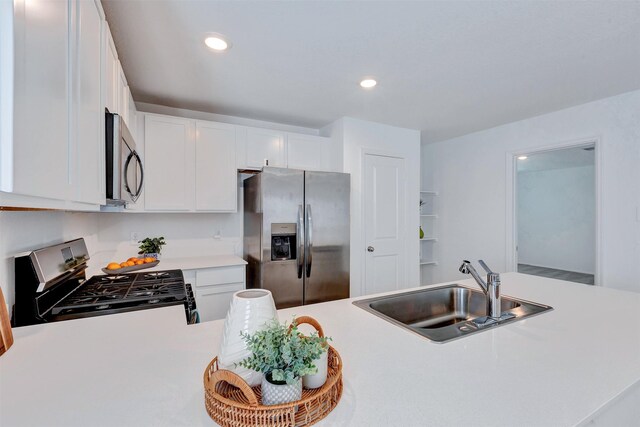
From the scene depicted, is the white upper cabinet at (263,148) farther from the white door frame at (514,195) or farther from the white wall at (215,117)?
the white door frame at (514,195)

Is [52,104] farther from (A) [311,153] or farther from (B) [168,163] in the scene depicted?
(A) [311,153]

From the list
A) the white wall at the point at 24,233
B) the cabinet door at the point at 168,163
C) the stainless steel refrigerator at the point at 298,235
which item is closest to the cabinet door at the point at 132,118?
the cabinet door at the point at 168,163

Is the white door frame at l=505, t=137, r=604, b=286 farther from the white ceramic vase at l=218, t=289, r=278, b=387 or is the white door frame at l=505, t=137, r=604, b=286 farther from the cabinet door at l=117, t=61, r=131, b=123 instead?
the cabinet door at l=117, t=61, r=131, b=123

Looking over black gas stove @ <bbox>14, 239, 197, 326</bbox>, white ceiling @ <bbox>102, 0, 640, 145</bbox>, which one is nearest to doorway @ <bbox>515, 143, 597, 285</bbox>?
white ceiling @ <bbox>102, 0, 640, 145</bbox>

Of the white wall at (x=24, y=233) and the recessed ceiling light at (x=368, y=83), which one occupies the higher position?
the recessed ceiling light at (x=368, y=83)

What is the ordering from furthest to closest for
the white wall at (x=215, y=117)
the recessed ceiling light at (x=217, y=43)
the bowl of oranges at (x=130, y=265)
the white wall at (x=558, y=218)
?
1. the white wall at (x=558, y=218)
2. the white wall at (x=215, y=117)
3. the bowl of oranges at (x=130, y=265)
4. the recessed ceiling light at (x=217, y=43)

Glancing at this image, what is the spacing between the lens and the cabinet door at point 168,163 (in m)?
2.65

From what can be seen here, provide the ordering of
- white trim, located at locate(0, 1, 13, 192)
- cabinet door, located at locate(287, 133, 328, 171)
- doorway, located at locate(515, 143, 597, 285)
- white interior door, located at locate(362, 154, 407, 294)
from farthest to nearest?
doorway, located at locate(515, 143, 597, 285) → white interior door, located at locate(362, 154, 407, 294) → cabinet door, located at locate(287, 133, 328, 171) → white trim, located at locate(0, 1, 13, 192)

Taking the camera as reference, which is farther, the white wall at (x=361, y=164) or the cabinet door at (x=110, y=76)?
the white wall at (x=361, y=164)

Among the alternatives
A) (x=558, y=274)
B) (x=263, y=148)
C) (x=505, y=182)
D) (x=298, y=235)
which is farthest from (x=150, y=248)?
(x=558, y=274)

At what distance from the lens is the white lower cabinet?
251 centimetres

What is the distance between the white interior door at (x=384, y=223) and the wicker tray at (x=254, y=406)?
276 cm

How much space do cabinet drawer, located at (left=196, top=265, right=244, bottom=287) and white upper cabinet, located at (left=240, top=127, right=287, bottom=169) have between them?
3.42ft

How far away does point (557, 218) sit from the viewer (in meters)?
7.00
